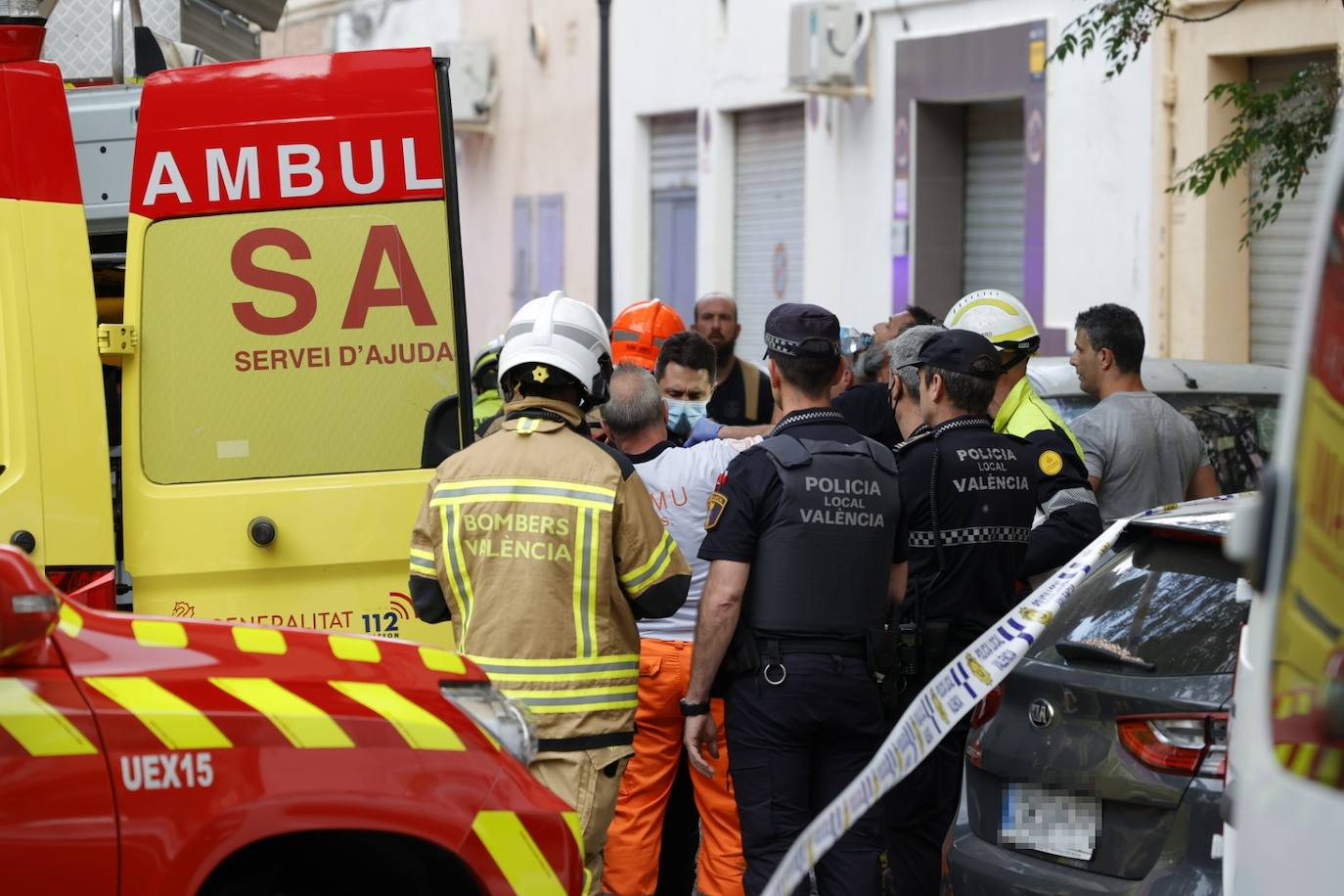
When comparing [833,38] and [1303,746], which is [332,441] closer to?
[1303,746]

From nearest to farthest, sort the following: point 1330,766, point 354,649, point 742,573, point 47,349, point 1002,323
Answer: point 1330,766
point 354,649
point 742,573
point 47,349
point 1002,323

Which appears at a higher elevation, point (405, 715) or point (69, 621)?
point (69, 621)

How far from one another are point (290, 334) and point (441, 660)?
1670 mm

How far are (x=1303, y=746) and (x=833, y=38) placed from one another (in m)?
14.2

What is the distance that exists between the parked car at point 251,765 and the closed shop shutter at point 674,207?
15.5 metres

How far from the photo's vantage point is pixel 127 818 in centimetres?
350

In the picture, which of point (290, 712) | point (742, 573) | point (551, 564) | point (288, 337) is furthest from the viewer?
point (288, 337)

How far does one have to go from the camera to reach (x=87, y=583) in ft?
17.2

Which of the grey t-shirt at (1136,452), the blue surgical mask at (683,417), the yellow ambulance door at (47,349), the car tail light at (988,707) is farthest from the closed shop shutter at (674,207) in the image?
the car tail light at (988,707)

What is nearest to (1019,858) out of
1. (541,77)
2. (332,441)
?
(332,441)

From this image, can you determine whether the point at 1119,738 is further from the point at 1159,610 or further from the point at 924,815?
the point at 924,815

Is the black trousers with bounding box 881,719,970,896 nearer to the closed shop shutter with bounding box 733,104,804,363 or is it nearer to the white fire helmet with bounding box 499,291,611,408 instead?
the white fire helmet with bounding box 499,291,611,408

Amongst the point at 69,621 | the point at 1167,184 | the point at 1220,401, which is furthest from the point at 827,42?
the point at 69,621

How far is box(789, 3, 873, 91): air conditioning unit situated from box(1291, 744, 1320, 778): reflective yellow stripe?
46.0 feet
